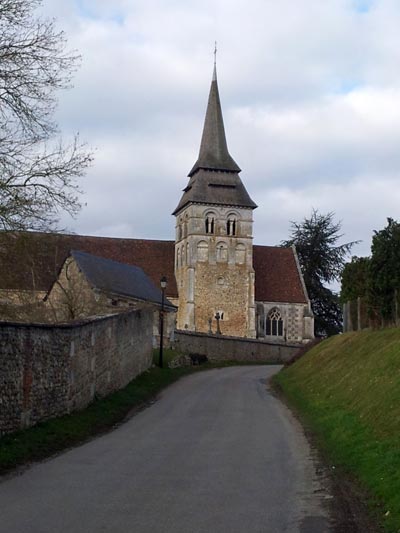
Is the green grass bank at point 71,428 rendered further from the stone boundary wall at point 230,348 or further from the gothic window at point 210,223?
the gothic window at point 210,223

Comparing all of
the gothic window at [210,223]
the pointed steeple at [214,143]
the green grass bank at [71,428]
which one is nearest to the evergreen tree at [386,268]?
the green grass bank at [71,428]

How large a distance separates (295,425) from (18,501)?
9.50 m

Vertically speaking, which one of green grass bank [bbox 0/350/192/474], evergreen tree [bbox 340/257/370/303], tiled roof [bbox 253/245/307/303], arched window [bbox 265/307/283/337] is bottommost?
green grass bank [bbox 0/350/192/474]

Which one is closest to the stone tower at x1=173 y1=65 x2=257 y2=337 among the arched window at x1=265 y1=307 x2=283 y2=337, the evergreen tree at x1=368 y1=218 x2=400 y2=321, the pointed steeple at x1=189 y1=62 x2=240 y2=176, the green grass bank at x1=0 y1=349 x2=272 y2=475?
the pointed steeple at x1=189 y1=62 x2=240 y2=176

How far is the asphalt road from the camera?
8.13m

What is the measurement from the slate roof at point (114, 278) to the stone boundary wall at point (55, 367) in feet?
49.0

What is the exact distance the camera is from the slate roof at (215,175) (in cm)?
6419

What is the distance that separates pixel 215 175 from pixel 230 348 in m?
20.5

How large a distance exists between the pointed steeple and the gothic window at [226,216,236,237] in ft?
14.0

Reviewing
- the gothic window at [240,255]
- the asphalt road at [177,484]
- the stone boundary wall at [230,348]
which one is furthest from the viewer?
the gothic window at [240,255]

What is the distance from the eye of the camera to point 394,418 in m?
12.9

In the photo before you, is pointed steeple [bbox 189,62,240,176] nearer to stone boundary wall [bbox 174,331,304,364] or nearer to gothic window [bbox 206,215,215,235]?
gothic window [bbox 206,215,215,235]

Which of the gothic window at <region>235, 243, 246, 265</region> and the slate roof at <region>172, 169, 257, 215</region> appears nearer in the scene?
the gothic window at <region>235, 243, 246, 265</region>

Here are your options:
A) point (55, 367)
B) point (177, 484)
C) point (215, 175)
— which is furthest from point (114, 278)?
point (177, 484)
